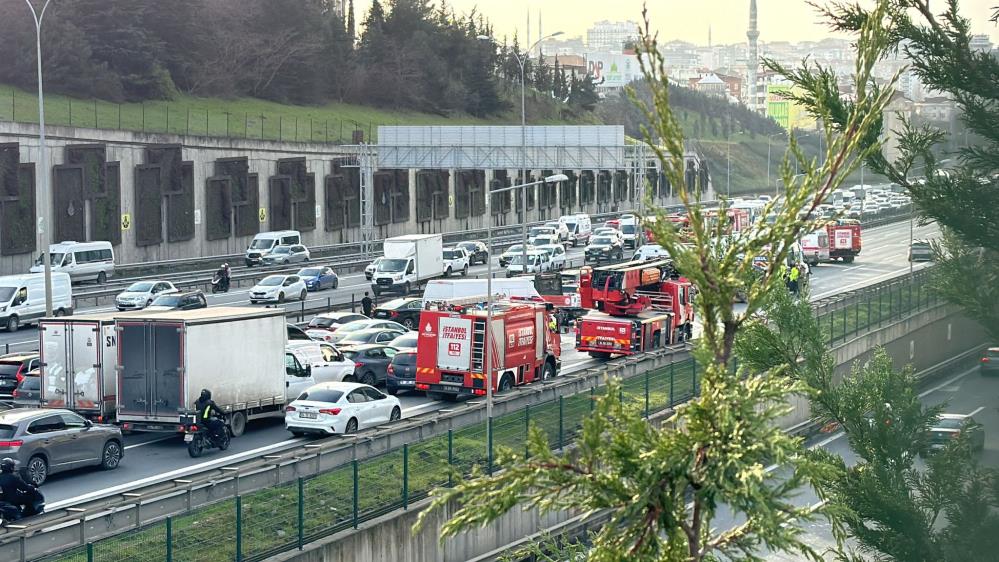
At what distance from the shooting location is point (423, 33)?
5802 inches

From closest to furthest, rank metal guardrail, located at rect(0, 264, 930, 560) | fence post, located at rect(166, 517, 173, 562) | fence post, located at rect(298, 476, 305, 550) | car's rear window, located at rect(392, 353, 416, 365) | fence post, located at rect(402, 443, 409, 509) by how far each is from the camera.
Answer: fence post, located at rect(166, 517, 173, 562), metal guardrail, located at rect(0, 264, 930, 560), fence post, located at rect(298, 476, 305, 550), fence post, located at rect(402, 443, 409, 509), car's rear window, located at rect(392, 353, 416, 365)

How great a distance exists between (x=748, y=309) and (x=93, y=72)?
304 feet

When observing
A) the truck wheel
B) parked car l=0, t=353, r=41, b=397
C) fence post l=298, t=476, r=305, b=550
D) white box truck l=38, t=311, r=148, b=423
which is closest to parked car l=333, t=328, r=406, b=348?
parked car l=0, t=353, r=41, b=397

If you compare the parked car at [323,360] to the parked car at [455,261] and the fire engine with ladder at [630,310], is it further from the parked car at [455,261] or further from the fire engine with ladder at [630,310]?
the parked car at [455,261]

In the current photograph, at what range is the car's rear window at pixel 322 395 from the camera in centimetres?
3184

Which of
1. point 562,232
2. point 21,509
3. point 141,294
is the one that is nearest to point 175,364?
point 21,509

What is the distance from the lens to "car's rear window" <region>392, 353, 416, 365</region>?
3869cm

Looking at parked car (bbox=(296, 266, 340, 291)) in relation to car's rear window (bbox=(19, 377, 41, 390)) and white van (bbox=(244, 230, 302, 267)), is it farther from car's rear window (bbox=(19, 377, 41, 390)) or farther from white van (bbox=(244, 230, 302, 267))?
car's rear window (bbox=(19, 377, 41, 390))

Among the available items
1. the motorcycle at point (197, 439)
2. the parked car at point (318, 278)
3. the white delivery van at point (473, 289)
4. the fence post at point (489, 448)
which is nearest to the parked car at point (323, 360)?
the motorcycle at point (197, 439)

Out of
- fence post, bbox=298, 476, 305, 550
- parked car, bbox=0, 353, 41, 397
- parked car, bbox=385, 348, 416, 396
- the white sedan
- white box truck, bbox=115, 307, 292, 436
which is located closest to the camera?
fence post, bbox=298, 476, 305, 550

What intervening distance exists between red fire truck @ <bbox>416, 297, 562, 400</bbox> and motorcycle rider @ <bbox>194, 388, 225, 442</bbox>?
8091 millimetres

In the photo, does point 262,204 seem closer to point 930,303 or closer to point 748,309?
point 930,303


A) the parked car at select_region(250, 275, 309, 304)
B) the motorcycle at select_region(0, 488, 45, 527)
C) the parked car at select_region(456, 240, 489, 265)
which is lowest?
the motorcycle at select_region(0, 488, 45, 527)

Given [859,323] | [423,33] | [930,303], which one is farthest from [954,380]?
[423,33]
